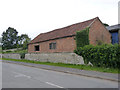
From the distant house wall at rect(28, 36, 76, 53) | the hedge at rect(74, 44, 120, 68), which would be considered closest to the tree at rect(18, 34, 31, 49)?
the distant house wall at rect(28, 36, 76, 53)

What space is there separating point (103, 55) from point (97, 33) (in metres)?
8.50

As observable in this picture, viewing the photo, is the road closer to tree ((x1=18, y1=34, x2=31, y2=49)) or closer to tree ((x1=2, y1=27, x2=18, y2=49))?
tree ((x1=18, y1=34, x2=31, y2=49))

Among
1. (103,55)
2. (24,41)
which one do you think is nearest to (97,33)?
(103,55)

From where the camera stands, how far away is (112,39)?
23.3 metres

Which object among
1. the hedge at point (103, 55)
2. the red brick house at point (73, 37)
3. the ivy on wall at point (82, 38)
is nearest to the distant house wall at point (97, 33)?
the red brick house at point (73, 37)

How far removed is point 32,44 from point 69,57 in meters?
14.0

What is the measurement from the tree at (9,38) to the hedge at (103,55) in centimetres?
6995

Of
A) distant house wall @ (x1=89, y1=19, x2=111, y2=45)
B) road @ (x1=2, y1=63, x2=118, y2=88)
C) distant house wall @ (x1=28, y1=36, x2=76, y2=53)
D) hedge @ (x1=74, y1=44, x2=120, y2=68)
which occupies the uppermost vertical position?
distant house wall @ (x1=89, y1=19, x2=111, y2=45)

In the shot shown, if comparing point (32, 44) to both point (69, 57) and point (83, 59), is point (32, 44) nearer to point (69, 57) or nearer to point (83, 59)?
point (69, 57)

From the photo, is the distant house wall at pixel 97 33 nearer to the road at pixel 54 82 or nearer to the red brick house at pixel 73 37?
the red brick house at pixel 73 37

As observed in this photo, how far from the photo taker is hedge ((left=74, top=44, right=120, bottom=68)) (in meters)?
11.2

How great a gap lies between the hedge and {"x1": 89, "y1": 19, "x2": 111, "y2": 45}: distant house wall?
5.23 m

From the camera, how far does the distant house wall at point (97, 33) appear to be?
63.5 feet

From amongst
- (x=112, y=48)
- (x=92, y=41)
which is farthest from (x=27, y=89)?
(x=92, y=41)
